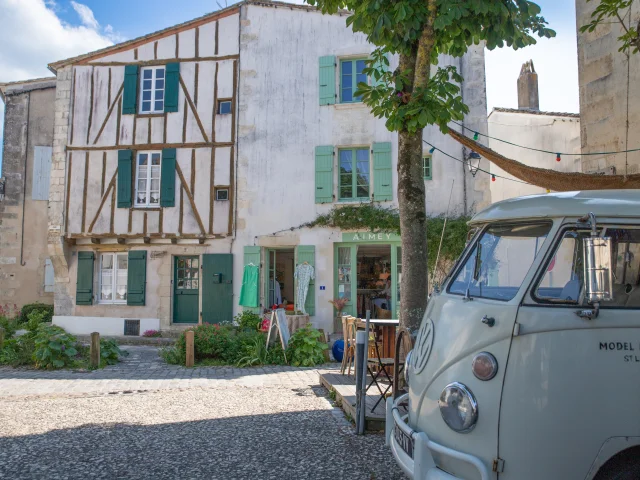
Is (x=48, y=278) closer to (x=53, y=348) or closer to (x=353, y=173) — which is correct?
(x=53, y=348)

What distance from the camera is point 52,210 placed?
1536cm

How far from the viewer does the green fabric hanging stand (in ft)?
46.2

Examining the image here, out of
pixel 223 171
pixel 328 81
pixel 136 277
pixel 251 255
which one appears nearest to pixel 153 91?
pixel 223 171

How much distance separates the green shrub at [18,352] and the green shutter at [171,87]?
7.15 metres

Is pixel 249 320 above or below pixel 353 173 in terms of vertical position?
below

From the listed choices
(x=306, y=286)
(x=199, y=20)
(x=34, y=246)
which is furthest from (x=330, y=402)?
(x=34, y=246)

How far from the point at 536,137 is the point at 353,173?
7.21 m

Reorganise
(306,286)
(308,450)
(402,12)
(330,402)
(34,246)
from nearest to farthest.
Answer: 1. (308,450)
2. (402,12)
3. (330,402)
4. (306,286)
5. (34,246)

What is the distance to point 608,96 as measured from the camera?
939cm

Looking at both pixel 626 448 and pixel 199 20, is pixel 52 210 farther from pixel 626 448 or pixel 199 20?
pixel 626 448

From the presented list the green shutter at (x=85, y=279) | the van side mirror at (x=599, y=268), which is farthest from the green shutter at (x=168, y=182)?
the van side mirror at (x=599, y=268)

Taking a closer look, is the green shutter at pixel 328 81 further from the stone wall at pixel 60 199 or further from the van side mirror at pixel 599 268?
the van side mirror at pixel 599 268

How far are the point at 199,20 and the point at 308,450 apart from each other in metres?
13.1

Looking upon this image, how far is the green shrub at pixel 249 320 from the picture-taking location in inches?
520
